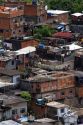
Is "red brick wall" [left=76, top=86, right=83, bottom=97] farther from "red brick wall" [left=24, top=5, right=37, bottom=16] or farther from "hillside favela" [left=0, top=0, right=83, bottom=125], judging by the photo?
"red brick wall" [left=24, top=5, right=37, bottom=16]

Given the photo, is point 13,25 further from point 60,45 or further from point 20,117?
point 20,117

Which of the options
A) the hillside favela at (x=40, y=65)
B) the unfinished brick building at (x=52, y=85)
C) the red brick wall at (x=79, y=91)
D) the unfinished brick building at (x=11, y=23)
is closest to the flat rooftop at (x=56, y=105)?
the hillside favela at (x=40, y=65)

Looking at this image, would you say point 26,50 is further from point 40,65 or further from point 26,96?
point 26,96

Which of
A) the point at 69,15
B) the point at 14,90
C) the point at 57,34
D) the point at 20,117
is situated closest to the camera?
the point at 20,117

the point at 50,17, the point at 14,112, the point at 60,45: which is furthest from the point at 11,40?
the point at 14,112

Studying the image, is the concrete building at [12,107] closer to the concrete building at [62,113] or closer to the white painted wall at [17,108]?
the white painted wall at [17,108]

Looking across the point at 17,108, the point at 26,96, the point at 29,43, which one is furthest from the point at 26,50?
the point at 17,108

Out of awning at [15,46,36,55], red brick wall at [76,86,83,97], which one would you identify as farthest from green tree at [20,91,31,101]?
awning at [15,46,36,55]
